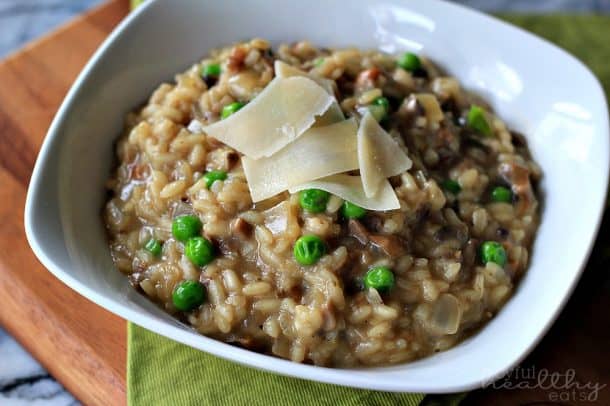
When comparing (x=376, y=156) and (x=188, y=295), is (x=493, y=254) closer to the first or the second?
(x=376, y=156)

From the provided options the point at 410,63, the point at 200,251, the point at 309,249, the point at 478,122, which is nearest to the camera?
the point at 309,249

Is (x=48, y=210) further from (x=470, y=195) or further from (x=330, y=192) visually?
(x=470, y=195)

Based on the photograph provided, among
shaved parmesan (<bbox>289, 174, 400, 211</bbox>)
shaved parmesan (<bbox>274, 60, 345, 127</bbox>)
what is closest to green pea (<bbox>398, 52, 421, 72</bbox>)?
shaved parmesan (<bbox>274, 60, 345, 127</bbox>)

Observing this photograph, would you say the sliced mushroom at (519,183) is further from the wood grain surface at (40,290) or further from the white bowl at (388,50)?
the wood grain surface at (40,290)

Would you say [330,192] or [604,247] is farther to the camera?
[604,247]

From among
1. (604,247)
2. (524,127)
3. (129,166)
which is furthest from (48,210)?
(604,247)

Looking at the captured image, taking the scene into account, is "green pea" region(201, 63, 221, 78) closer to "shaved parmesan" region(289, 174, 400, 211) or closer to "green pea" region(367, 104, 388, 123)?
"green pea" region(367, 104, 388, 123)

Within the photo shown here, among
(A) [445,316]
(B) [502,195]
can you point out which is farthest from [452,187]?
(A) [445,316]
